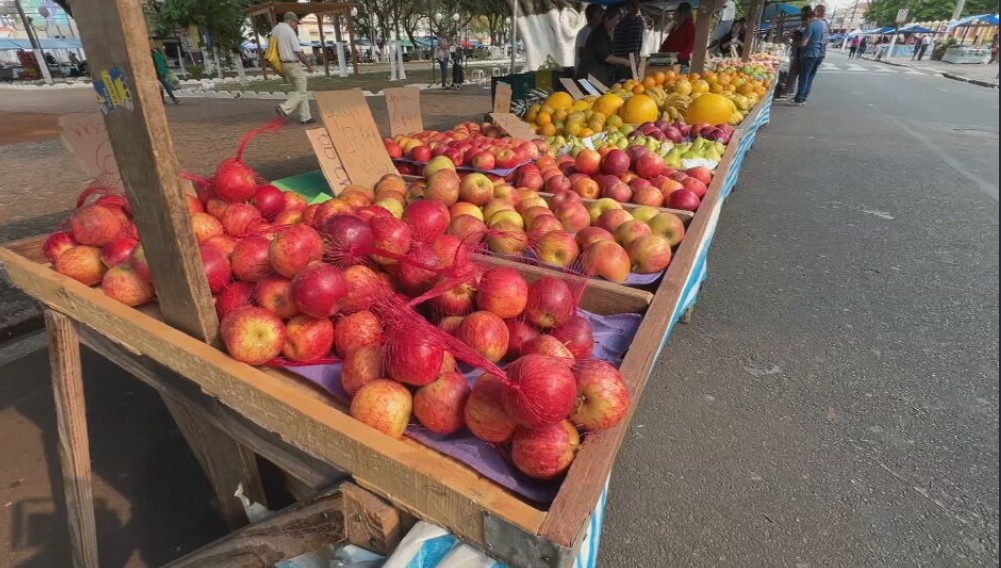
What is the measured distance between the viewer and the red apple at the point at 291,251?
1.41m

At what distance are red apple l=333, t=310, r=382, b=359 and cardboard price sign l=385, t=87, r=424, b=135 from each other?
113 inches

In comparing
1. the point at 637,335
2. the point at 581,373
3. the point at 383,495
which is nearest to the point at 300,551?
the point at 383,495

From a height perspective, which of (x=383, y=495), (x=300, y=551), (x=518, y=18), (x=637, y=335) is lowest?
(x=300, y=551)

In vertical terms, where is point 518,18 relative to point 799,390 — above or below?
above

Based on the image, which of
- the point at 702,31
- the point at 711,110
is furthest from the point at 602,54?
the point at 711,110

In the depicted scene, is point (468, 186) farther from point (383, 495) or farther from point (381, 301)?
point (383, 495)

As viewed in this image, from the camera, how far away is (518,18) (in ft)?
35.2

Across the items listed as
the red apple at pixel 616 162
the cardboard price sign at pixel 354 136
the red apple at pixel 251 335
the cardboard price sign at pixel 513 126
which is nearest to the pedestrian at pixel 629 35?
the cardboard price sign at pixel 513 126

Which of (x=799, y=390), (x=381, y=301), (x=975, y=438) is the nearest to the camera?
(x=381, y=301)

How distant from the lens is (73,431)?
1.73 m

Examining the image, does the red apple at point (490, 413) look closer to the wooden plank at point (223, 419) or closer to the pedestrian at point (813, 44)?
the wooden plank at point (223, 419)

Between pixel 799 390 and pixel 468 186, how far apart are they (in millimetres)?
2080

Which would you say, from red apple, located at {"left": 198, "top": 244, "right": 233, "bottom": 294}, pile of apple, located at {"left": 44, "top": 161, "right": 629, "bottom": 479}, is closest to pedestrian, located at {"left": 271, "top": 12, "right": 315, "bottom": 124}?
pile of apple, located at {"left": 44, "top": 161, "right": 629, "bottom": 479}

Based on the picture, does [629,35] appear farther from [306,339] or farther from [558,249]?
[306,339]
